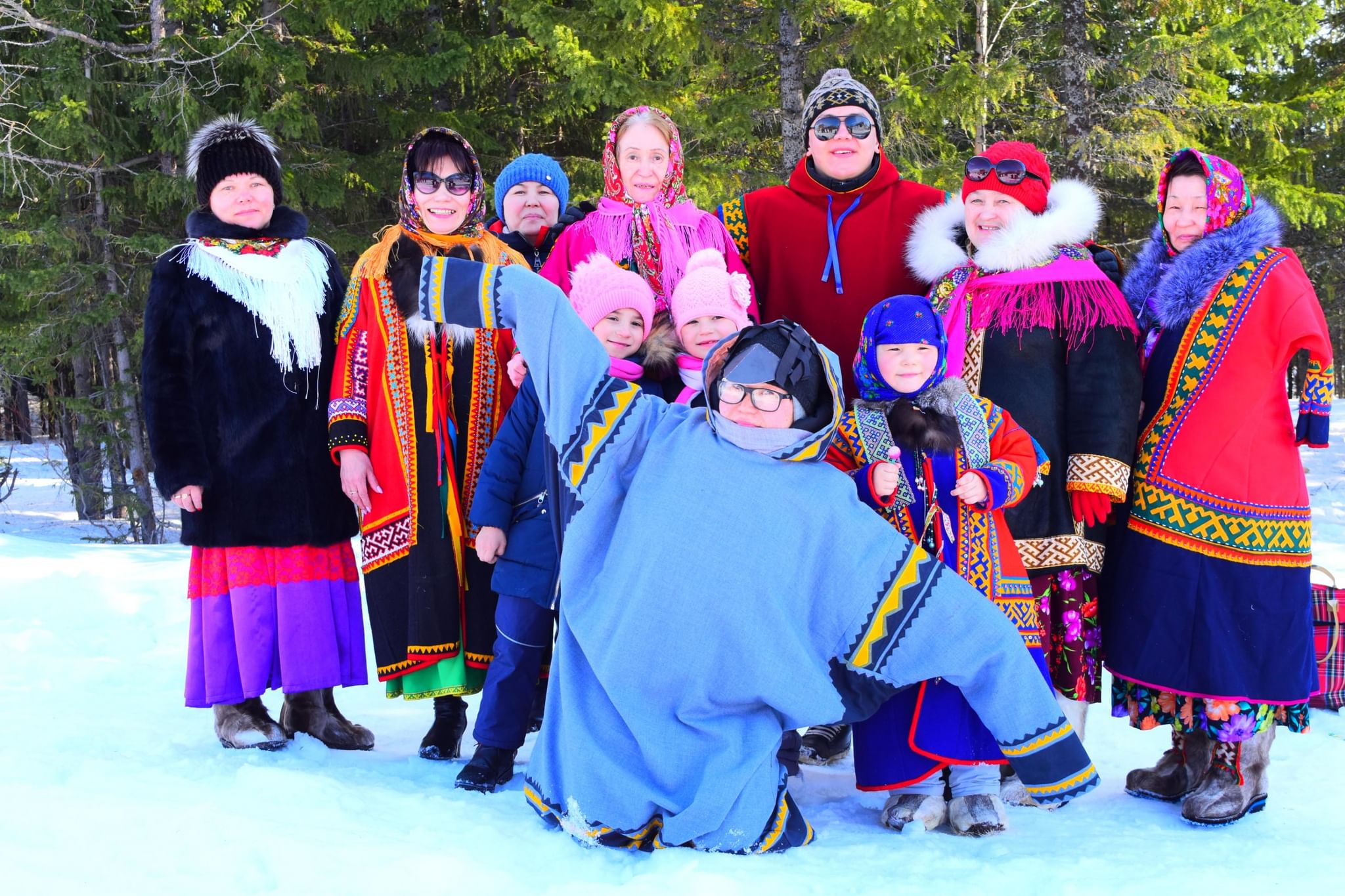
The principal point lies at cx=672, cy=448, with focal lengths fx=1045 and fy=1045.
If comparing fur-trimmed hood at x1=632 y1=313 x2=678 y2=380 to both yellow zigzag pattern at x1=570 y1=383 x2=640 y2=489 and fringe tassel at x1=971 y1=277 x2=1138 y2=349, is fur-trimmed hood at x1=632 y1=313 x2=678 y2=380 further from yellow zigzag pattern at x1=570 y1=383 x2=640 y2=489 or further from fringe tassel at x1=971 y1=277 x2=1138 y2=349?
fringe tassel at x1=971 y1=277 x2=1138 y2=349

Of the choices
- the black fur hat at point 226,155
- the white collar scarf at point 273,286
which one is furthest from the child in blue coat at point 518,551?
the black fur hat at point 226,155

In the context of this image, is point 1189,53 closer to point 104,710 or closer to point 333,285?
point 333,285

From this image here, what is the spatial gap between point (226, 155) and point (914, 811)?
120 inches

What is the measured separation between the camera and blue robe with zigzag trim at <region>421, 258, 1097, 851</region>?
265cm

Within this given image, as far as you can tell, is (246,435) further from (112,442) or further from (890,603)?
(112,442)

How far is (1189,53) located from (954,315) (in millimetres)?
8493

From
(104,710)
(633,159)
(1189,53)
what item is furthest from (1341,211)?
(104,710)

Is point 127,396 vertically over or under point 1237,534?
over

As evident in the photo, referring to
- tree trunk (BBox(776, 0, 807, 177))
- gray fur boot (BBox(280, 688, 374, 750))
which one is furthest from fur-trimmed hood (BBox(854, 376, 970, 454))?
tree trunk (BBox(776, 0, 807, 177))

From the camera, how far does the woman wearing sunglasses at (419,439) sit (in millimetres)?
3504

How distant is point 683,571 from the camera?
2.66m

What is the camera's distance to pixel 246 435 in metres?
3.58

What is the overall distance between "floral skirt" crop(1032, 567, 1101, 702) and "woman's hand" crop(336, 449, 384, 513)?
7.20 ft

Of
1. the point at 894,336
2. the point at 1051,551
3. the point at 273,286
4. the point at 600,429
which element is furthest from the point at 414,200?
the point at 1051,551
